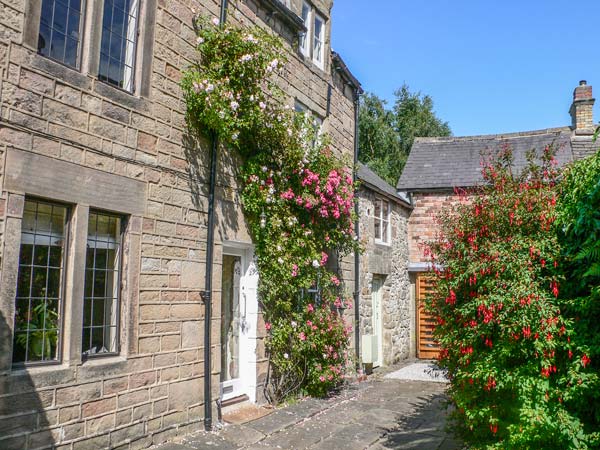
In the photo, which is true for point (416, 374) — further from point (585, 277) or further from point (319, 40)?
point (585, 277)

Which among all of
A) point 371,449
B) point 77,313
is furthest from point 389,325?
point 77,313

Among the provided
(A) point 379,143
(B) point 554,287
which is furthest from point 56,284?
(A) point 379,143

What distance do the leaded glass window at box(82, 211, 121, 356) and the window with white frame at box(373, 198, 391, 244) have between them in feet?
31.9

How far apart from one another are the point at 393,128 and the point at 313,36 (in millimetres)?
26751

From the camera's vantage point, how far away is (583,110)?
66.0ft

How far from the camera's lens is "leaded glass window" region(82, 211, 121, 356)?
601 centimetres

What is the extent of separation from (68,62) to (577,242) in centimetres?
562

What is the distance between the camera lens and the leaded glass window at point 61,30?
561cm

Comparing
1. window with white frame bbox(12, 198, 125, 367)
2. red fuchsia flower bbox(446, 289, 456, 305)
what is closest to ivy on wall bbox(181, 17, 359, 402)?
window with white frame bbox(12, 198, 125, 367)

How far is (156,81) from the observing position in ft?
22.5

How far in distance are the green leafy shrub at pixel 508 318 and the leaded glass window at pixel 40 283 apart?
423 centimetres

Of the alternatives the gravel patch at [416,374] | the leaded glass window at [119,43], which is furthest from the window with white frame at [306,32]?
the gravel patch at [416,374]

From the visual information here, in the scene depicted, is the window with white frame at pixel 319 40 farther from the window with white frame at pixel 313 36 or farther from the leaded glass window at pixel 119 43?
the leaded glass window at pixel 119 43

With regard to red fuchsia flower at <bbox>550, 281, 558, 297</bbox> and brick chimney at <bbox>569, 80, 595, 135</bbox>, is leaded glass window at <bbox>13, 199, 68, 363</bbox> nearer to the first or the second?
red fuchsia flower at <bbox>550, 281, 558, 297</bbox>
